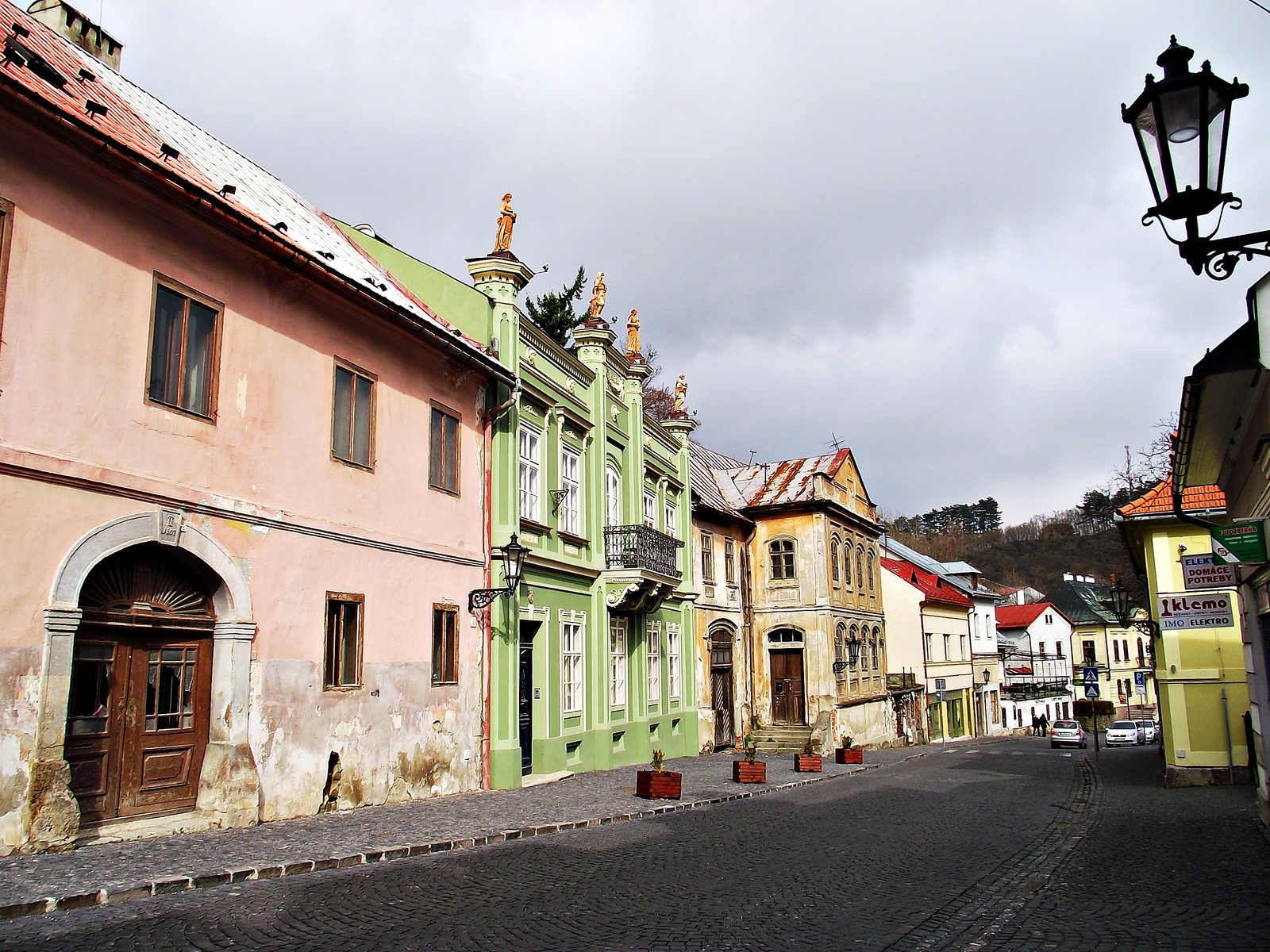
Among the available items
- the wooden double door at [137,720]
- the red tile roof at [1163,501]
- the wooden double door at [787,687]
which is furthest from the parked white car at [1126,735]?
the wooden double door at [137,720]

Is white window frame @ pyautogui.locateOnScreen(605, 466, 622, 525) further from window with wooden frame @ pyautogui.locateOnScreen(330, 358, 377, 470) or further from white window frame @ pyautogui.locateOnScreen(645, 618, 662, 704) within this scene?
window with wooden frame @ pyautogui.locateOnScreen(330, 358, 377, 470)

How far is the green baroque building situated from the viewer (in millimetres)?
17953

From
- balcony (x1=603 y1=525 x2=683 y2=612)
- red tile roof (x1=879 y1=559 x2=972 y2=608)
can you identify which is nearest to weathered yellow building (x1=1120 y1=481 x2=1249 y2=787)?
balcony (x1=603 y1=525 x2=683 y2=612)

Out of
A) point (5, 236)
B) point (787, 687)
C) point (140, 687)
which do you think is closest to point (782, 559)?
point (787, 687)

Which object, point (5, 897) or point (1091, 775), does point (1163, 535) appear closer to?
point (1091, 775)

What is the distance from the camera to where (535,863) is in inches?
393

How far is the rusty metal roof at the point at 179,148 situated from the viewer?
32.4 feet

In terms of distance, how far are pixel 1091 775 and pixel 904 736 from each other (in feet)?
65.9

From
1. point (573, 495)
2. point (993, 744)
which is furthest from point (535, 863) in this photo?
point (993, 744)

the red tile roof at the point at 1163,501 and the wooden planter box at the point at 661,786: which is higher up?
the red tile roof at the point at 1163,501

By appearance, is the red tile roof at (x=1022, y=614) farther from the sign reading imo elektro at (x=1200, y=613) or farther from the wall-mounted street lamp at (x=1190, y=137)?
the wall-mounted street lamp at (x=1190, y=137)

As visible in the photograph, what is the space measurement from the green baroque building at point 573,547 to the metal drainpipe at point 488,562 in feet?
0.19

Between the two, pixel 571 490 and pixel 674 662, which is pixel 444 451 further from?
pixel 674 662

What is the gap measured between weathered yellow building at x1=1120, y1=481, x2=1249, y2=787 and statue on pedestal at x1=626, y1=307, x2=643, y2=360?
12.5 metres
